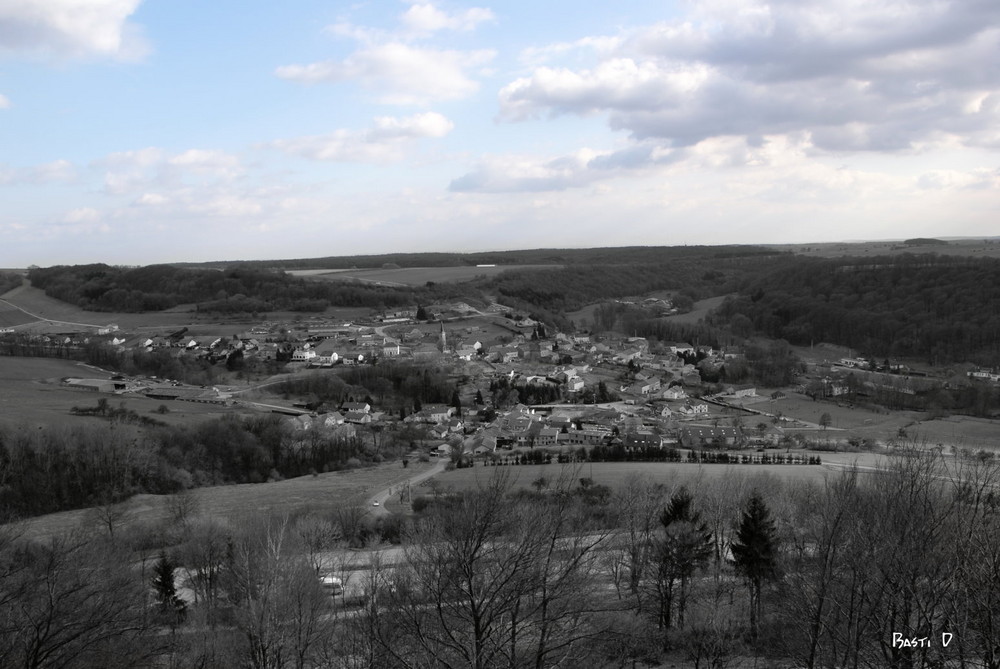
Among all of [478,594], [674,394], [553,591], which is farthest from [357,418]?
[478,594]

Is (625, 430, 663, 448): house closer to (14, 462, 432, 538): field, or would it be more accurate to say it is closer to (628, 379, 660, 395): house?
(14, 462, 432, 538): field

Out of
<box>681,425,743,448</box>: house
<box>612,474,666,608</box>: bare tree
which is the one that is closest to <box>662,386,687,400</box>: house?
<box>681,425,743,448</box>: house

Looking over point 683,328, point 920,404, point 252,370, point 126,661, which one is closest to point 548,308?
point 683,328

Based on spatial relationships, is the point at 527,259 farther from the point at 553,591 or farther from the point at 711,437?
the point at 553,591

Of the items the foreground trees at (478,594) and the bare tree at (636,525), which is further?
the bare tree at (636,525)

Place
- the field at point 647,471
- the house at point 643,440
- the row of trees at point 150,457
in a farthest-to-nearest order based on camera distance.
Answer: the house at point 643,440 → the field at point 647,471 → the row of trees at point 150,457

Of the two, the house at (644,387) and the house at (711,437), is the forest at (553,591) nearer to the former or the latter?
the house at (711,437)

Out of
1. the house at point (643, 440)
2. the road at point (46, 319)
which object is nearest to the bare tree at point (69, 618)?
the house at point (643, 440)

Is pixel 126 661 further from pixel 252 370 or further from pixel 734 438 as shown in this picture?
pixel 252 370

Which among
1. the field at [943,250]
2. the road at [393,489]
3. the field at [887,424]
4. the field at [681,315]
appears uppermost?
the field at [943,250]
